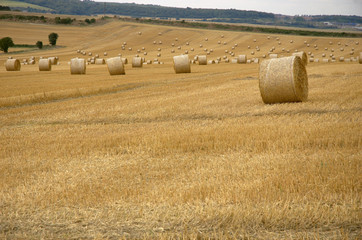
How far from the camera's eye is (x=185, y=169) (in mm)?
6883

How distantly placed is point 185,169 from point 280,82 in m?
7.39

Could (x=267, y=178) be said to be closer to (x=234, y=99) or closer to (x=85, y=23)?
(x=234, y=99)

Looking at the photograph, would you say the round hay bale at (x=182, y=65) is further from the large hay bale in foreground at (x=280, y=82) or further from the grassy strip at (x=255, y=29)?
the grassy strip at (x=255, y=29)

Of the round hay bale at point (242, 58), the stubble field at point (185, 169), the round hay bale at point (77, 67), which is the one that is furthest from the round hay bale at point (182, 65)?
the round hay bale at point (242, 58)

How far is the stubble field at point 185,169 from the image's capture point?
16.0ft

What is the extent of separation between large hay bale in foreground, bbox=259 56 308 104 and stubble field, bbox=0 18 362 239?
17.5 inches

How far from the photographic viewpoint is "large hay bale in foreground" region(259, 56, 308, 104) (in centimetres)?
1332

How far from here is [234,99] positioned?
15078 mm

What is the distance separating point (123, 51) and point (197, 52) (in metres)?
10.7

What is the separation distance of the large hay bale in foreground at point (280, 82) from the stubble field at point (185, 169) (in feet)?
1.46

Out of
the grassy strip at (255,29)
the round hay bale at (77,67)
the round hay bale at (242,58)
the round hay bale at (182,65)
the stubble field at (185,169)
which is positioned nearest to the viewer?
the stubble field at (185,169)

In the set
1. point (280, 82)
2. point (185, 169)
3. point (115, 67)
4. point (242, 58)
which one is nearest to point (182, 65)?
point (115, 67)

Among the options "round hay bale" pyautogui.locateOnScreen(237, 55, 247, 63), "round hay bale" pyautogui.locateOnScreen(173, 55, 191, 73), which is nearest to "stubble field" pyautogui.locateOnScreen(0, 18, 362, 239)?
"round hay bale" pyautogui.locateOnScreen(173, 55, 191, 73)

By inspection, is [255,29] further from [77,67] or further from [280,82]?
[280,82]
